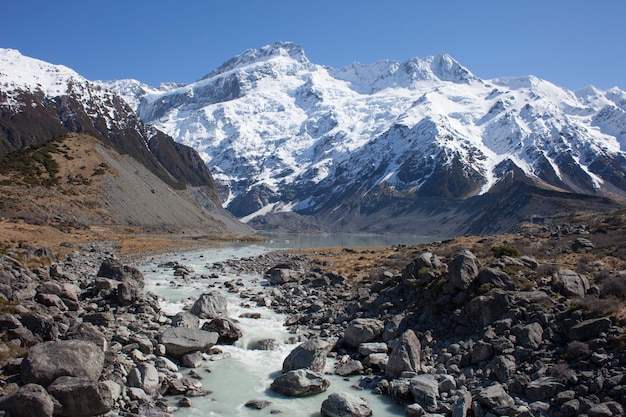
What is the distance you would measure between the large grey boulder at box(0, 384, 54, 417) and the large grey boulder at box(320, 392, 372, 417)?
33.1 ft

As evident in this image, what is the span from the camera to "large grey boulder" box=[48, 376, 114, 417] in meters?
16.5

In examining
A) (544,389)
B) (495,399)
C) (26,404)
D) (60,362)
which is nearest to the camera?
(26,404)

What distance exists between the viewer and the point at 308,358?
2414 cm

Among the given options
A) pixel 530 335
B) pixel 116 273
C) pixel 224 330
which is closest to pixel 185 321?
pixel 224 330

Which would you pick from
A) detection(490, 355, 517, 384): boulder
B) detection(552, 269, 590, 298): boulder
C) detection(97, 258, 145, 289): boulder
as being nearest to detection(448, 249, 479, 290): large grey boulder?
detection(552, 269, 590, 298): boulder

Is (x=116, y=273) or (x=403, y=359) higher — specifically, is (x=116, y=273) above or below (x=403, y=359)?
above

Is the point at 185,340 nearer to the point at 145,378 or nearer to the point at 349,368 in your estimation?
the point at 145,378

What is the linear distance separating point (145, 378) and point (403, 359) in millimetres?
11940

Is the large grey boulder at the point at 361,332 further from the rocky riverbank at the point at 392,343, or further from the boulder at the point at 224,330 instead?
the boulder at the point at 224,330

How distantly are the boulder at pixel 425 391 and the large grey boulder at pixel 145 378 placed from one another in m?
11.0

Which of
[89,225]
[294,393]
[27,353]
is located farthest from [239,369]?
[89,225]

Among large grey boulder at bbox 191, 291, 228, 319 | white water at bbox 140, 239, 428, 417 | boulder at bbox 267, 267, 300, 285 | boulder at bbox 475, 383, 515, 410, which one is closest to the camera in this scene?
boulder at bbox 475, 383, 515, 410

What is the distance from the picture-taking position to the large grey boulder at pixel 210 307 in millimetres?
33344

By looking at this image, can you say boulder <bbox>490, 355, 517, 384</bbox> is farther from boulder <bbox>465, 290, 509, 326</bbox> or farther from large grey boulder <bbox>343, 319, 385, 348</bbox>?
large grey boulder <bbox>343, 319, 385, 348</bbox>
